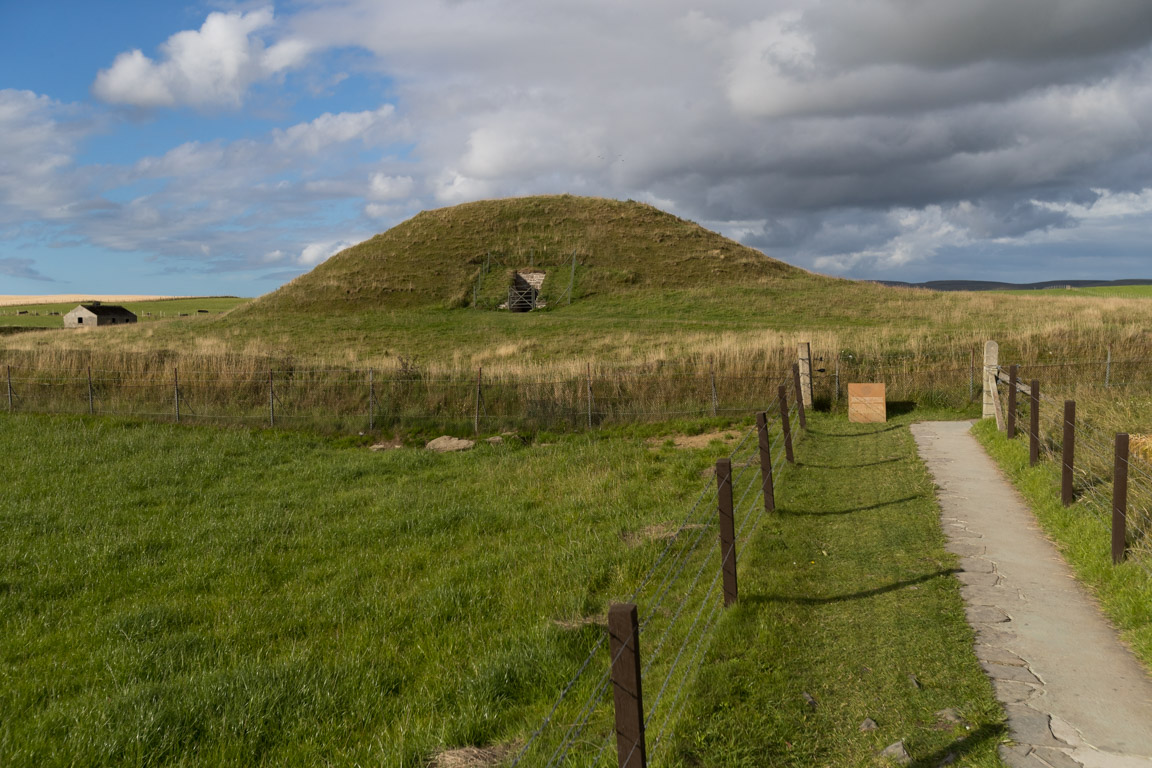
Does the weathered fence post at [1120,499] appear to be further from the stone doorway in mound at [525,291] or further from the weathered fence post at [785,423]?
the stone doorway in mound at [525,291]

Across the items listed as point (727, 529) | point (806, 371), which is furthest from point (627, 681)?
point (806, 371)

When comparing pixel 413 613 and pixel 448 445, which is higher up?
pixel 448 445

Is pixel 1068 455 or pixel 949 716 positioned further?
pixel 1068 455

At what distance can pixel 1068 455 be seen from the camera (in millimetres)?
8797

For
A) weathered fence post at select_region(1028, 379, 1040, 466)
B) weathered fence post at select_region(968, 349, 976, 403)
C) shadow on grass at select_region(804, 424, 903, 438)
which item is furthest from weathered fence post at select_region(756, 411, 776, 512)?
weathered fence post at select_region(968, 349, 976, 403)

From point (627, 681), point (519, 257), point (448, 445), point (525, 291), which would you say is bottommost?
point (448, 445)

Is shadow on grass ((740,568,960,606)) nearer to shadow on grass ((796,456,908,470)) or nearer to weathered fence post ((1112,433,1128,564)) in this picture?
weathered fence post ((1112,433,1128,564))

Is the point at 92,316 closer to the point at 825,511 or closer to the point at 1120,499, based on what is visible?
the point at 825,511

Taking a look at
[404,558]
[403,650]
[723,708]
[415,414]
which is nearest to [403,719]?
[403,650]

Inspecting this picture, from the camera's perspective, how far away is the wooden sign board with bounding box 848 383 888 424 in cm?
1780

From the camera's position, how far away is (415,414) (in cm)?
1972

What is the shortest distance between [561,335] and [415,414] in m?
17.1

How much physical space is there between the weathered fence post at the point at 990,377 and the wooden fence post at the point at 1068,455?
760cm

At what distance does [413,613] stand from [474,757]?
2859 mm
